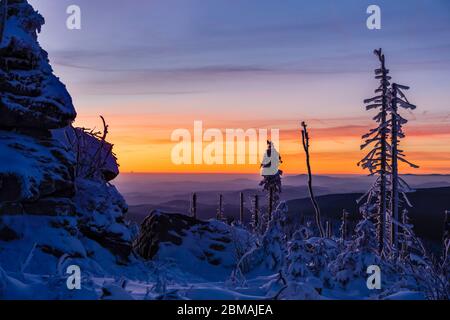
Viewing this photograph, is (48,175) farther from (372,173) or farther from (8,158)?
(372,173)

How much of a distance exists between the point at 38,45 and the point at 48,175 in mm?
4572

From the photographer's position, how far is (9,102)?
54.1 ft

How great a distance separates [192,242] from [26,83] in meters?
8.78

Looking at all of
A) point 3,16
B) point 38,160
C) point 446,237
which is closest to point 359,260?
point 38,160

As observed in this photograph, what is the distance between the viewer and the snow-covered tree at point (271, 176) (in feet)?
156

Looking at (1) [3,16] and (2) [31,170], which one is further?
(1) [3,16]

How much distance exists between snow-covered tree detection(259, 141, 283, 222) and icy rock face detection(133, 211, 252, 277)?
24060 millimetres

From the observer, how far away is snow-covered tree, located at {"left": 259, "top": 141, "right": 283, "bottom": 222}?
4753 cm

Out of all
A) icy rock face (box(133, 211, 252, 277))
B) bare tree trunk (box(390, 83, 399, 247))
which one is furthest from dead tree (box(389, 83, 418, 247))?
icy rock face (box(133, 211, 252, 277))

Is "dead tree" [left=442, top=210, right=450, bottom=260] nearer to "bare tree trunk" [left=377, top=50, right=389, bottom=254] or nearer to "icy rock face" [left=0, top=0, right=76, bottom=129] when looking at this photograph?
"bare tree trunk" [left=377, top=50, right=389, bottom=254]

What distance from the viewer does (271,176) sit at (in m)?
50.4

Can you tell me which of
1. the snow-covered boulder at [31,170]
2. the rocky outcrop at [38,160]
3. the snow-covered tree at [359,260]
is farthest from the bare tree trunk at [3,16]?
the snow-covered tree at [359,260]

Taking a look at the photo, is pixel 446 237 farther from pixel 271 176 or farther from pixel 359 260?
pixel 359 260
